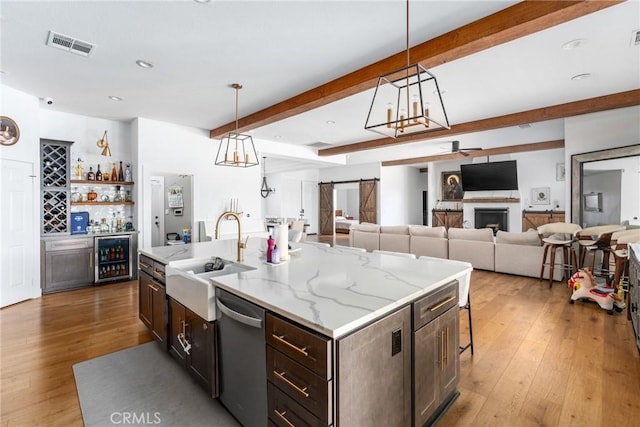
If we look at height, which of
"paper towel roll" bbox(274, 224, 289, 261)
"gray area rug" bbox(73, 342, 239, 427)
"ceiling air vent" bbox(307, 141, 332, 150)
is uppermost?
"ceiling air vent" bbox(307, 141, 332, 150)

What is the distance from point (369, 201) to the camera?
10.6m

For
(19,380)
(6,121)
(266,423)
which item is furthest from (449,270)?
(6,121)

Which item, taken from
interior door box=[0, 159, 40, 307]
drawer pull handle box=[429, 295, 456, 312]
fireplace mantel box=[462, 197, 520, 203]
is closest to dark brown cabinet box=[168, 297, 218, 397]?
drawer pull handle box=[429, 295, 456, 312]

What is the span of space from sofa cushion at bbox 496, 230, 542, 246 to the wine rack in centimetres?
730

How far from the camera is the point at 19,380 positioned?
226cm

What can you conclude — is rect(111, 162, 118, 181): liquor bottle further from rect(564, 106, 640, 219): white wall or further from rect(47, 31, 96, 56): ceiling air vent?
rect(564, 106, 640, 219): white wall

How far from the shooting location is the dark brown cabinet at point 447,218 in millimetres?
10219

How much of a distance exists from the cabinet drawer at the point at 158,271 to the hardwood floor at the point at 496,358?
0.83 metres

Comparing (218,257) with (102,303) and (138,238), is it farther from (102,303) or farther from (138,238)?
(138,238)

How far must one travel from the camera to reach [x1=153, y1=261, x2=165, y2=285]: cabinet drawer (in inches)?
96.7

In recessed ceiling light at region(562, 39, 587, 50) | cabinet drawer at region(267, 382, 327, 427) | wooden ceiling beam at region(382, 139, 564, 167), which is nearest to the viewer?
cabinet drawer at region(267, 382, 327, 427)

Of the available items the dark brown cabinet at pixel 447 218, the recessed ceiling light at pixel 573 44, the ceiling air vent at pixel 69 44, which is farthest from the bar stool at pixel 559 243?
the ceiling air vent at pixel 69 44

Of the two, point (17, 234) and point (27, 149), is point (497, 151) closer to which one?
point (27, 149)

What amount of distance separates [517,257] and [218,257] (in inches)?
202
